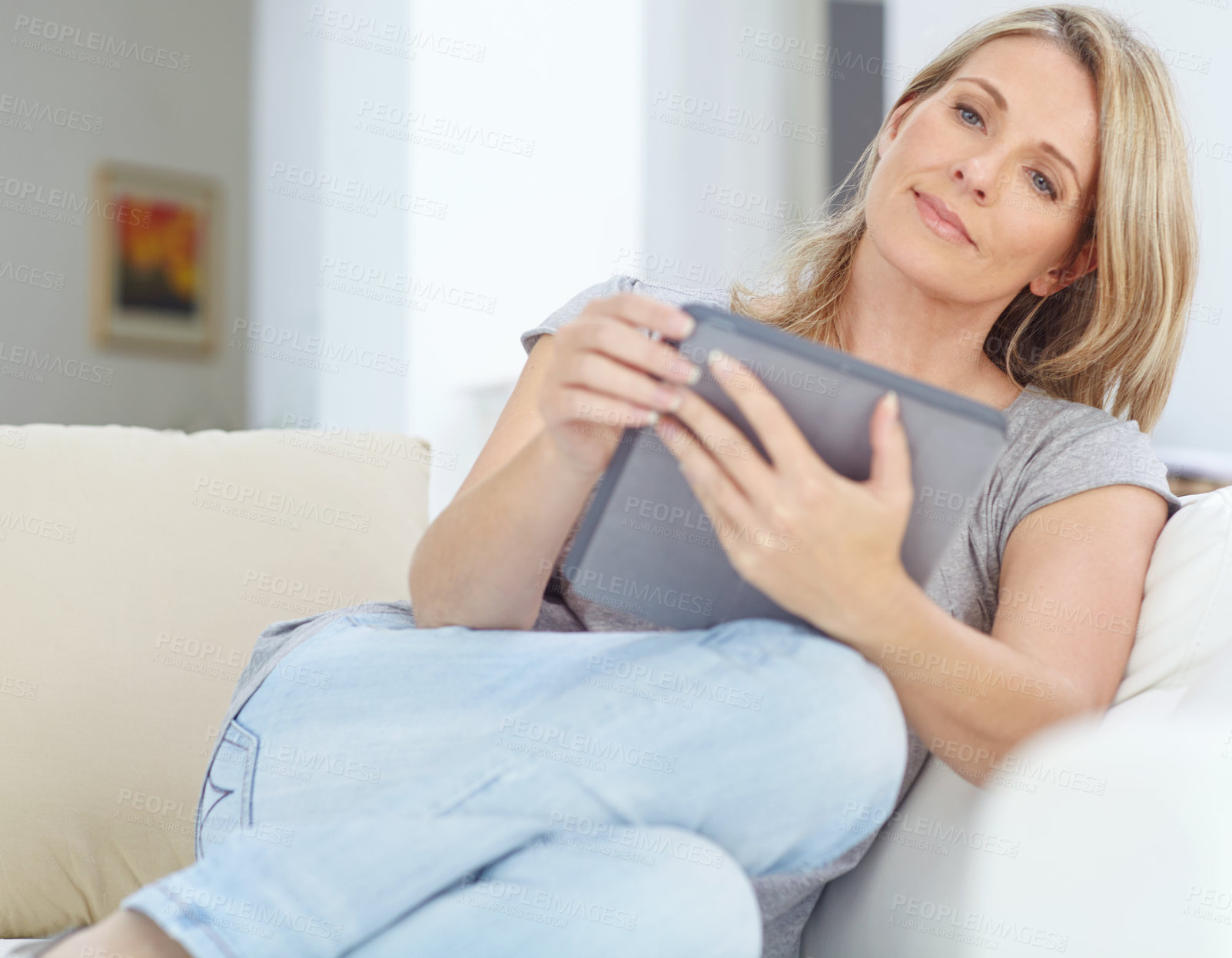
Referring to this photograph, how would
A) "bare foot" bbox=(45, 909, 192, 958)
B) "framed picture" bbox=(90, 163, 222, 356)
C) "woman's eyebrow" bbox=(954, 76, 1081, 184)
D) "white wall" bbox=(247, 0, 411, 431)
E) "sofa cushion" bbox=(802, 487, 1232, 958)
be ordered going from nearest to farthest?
"bare foot" bbox=(45, 909, 192, 958) → "sofa cushion" bbox=(802, 487, 1232, 958) → "woman's eyebrow" bbox=(954, 76, 1081, 184) → "white wall" bbox=(247, 0, 411, 431) → "framed picture" bbox=(90, 163, 222, 356)

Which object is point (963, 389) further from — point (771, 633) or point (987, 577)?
point (771, 633)

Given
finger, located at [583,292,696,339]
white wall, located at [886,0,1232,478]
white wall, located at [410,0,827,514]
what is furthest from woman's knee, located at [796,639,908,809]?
white wall, located at [410,0,827,514]

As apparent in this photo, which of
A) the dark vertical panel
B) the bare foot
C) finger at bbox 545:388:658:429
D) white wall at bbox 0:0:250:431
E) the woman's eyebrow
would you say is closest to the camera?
the bare foot

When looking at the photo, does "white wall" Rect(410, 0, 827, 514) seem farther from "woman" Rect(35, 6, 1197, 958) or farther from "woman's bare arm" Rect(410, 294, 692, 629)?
"woman's bare arm" Rect(410, 294, 692, 629)

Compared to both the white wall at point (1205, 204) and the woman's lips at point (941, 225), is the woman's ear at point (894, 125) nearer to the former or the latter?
the woman's lips at point (941, 225)

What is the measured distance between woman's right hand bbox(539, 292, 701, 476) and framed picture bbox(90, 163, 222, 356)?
428cm

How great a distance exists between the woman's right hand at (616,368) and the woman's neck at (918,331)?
→ 0.49 meters

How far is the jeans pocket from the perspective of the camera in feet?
2.60

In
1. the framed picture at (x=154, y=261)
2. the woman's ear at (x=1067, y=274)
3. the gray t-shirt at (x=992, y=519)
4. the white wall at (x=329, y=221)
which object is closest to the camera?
the gray t-shirt at (x=992, y=519)

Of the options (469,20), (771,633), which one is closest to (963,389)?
(771,633)

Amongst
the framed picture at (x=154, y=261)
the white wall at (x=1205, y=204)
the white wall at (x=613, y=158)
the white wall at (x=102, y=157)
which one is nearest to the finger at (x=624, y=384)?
the white wall at (x=1205, y=204)

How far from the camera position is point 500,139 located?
10.7 ft

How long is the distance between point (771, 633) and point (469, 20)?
3081mm

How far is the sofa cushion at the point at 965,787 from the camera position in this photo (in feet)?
2.78
